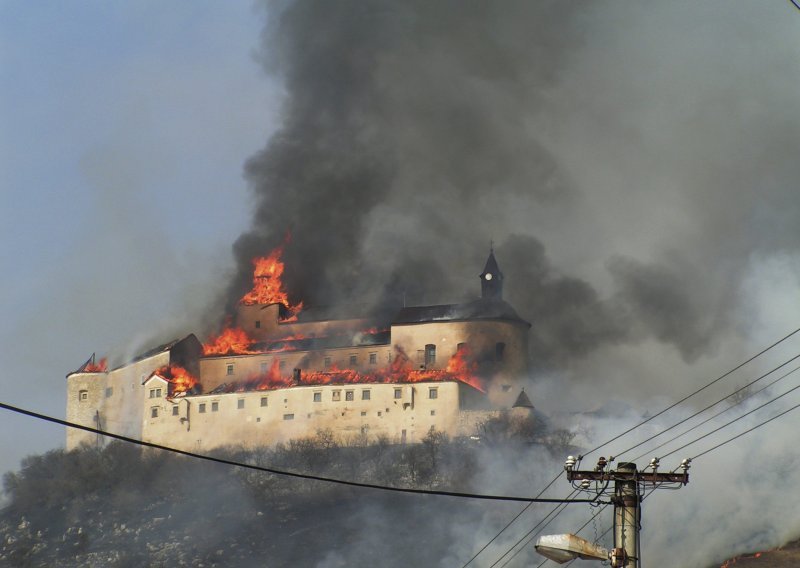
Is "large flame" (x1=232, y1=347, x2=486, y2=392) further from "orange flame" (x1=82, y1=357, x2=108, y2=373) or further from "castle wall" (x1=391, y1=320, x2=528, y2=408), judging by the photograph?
"orange flame" (x1=82, y1=357, x2=108, y2=373)

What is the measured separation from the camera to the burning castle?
12875cm

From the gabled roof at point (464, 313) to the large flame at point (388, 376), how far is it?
13.7 feet

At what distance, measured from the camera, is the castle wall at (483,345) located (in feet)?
435

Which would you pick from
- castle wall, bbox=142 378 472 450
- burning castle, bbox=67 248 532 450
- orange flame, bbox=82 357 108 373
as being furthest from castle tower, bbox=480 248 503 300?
orange flame, bbox=82 357 108 373

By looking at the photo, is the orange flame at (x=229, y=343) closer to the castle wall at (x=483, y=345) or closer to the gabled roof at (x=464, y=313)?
the gabled roof at (x=464, y=313)

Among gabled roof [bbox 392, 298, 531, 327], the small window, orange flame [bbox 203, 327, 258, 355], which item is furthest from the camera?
orange flame [bbox 203, 327, 258, 355]

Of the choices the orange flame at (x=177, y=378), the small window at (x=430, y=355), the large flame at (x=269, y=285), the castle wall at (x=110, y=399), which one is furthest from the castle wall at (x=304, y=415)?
the large flame at (x=269, y=285)

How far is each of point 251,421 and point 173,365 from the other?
40.7ft

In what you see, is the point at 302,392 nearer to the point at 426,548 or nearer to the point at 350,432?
the point at 350,432

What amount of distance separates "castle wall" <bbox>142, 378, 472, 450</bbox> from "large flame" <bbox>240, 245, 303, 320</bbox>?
56.7 feet

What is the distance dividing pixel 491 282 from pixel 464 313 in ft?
34.9

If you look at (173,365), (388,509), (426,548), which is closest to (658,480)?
(426,548)

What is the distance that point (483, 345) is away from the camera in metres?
134

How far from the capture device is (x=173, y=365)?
461 feet
